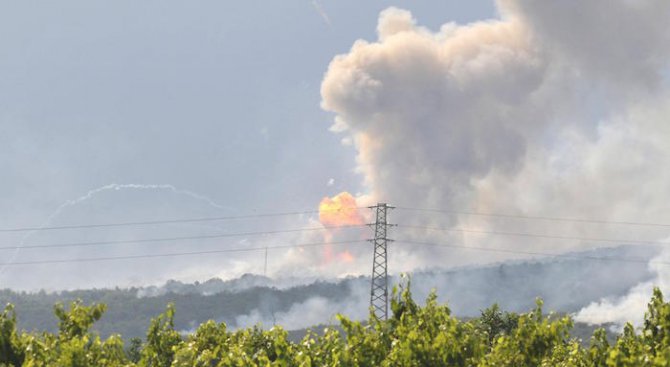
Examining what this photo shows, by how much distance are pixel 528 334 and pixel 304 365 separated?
10165mm

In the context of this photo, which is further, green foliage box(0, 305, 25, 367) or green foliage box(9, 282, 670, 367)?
green foliage box(0, 305, 25, 367)

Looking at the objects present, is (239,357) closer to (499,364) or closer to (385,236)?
(499,364)

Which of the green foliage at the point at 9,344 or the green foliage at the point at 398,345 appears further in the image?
the green foliage at the point at 9,344

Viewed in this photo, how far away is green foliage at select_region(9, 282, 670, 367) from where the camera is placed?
27.9m

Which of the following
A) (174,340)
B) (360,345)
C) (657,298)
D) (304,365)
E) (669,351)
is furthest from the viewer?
(174,340)

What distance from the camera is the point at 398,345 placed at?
95.3 feet

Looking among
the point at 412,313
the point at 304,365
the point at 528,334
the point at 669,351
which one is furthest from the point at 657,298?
the point at 304,365

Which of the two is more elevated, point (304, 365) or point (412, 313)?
point (412, 313)

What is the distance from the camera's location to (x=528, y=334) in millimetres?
32156

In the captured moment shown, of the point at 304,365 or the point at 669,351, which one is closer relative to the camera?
the point at 669,351

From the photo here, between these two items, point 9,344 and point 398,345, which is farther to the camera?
point 9,344

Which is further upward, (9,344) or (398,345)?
(398,345)

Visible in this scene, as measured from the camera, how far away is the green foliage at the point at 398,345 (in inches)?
1099

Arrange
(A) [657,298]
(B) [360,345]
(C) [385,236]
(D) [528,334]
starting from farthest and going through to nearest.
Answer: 1. (C) [385,236]
2. (A) [657,298]
3. (D) [528,334]
4. (B) [360,345]
